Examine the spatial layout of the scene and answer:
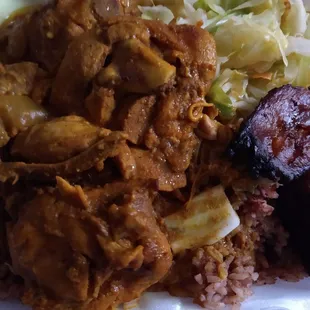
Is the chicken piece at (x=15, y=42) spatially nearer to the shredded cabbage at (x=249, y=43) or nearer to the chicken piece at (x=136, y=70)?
the chicken piece at (x=136, y=70)

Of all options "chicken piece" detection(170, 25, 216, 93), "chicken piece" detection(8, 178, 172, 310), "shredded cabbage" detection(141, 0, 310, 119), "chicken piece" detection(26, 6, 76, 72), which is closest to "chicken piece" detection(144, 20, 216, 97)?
"chicken piece" detection(170, 25, 216, 93)

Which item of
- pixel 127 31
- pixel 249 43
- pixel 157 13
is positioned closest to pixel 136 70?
pixel 127 31

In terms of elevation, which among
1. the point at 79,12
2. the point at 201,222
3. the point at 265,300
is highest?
the point at 79,12

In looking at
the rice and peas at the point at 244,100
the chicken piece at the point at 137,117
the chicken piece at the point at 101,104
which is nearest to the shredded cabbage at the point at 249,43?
the rice and peas at the point at 244,100

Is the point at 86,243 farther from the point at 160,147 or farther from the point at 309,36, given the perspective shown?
the point at 309,36

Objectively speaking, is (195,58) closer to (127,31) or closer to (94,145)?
(127,31)
